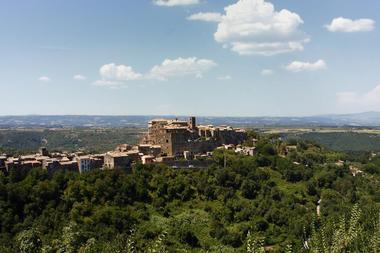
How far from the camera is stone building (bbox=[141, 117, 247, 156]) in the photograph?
72.4 meters

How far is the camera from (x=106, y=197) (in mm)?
57250

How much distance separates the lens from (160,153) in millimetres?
72438

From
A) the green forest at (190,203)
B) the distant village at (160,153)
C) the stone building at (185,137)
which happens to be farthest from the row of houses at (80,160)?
the green forest at (190,203)

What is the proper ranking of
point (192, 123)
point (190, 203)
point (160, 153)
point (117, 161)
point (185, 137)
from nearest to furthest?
point (190, 203)
point (117, 161)
point (160, 153)
point (185, 137)
point (192, 123)

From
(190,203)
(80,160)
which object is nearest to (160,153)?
(80,160)

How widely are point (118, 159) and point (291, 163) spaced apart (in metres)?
27.7

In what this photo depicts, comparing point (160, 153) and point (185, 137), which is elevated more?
point (185, 137)

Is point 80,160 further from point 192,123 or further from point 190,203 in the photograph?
point 192,123

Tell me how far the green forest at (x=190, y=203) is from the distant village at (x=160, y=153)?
2.32 metres

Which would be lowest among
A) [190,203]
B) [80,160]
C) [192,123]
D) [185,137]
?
[190,203]

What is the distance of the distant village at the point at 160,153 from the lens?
62.8m

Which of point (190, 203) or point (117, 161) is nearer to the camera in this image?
point (190, 203)

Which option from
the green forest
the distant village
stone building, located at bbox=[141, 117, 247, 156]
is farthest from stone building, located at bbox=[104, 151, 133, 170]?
stone building, located at bbox=[141, 117, 247, 156]

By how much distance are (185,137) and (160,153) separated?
179 inches
